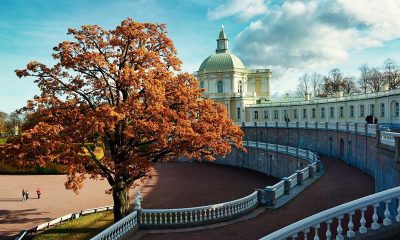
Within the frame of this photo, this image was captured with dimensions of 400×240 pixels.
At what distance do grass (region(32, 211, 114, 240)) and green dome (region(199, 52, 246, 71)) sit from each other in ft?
185

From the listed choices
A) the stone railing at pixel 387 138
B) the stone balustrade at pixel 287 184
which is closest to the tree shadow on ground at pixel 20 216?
the stone balustrade at pixel 287 184

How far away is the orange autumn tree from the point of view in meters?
15.7

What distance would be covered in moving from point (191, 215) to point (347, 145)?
2001 centimetres

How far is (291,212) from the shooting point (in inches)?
647

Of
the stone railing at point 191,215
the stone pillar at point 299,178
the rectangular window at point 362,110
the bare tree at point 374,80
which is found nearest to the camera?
the stone railing at point 191,215

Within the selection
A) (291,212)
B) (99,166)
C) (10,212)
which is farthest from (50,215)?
(291,212)

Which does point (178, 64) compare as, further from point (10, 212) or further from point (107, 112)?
point (10, 212)

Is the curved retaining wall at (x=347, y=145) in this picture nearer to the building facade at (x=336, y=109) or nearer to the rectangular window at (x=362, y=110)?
the building facade at (x=336, y=109)

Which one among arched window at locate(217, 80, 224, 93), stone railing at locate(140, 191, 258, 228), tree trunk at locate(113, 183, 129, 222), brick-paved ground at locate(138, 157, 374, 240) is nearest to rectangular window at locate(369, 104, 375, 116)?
brick-paved ground at locate(138, 157, 374, 240)

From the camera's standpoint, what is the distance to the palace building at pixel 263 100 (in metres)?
44.9

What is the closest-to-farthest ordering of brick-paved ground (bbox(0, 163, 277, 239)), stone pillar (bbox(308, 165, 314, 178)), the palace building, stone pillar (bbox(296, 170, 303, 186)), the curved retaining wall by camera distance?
the curved retaining wall < stone pillar (bbox(296, 170, 303, 186)) < stone pillar (bbox(308, 165, 314, 178)) < brick-paved ground (bbox(0, 163, 277, 239)) < the palace building

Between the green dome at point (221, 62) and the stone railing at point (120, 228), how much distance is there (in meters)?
62.4

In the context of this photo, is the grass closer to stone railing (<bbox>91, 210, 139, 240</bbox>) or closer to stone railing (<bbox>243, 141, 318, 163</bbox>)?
stone railing (<bbox>91, 210, 139, 240</bbox>)

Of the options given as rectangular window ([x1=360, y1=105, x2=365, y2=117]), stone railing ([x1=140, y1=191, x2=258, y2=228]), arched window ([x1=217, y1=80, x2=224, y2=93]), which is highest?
arched window ([x1=217, y1=80, x2=224, y2=93])
